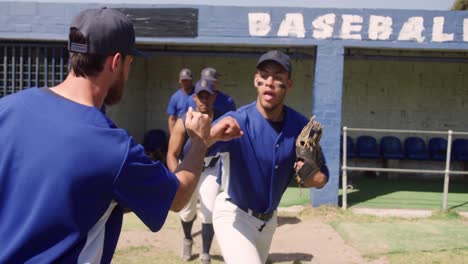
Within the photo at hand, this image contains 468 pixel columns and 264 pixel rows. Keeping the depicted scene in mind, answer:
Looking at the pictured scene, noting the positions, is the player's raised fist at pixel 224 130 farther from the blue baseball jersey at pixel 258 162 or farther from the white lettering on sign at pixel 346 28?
the white lettering on sign at pixel 346 28

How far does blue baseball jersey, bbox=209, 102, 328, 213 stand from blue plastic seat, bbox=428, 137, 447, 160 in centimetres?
923

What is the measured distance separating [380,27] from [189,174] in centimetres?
729

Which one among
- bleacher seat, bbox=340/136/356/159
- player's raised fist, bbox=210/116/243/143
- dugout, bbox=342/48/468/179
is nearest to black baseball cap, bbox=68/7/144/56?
player's raised fist, bbox=210/116/243/143

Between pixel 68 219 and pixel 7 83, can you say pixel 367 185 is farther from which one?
pixel 68 219

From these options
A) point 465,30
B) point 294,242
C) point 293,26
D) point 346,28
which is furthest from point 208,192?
point 465,30

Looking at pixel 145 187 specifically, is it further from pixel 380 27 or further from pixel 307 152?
pixel 380 27

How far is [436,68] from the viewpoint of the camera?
12.7 meters

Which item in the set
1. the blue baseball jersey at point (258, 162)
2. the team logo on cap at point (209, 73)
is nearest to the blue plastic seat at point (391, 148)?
the team logo on cap at point (209, 73)

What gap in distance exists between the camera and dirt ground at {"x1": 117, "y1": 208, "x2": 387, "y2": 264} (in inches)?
249

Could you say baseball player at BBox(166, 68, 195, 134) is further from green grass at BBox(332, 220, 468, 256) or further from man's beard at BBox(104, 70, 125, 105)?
man's beard at BBox(104, 70, 125, 105)

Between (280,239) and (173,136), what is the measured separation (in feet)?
8.84

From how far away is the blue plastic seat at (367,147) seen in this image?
1218 cm

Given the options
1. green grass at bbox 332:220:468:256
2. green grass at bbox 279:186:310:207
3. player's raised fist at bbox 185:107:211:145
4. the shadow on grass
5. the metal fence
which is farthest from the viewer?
green grass at bbox 279:186:310:207

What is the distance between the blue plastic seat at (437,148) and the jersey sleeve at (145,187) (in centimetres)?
1121
